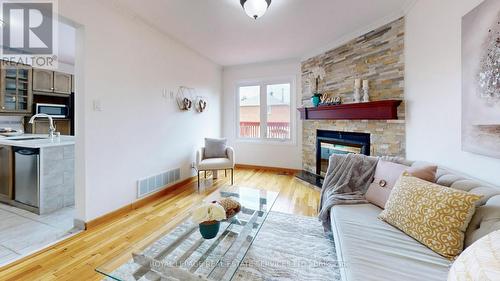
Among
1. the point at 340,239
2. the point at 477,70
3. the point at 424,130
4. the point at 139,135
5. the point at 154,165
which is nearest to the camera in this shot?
the point at 340,239

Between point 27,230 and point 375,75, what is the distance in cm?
431

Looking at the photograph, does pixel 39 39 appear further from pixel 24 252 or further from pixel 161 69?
pixel 24 252

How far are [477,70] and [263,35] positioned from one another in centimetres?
246

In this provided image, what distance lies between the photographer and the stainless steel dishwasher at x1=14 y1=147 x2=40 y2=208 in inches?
93.6

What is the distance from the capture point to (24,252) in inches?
67.1

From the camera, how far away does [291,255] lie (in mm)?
1715

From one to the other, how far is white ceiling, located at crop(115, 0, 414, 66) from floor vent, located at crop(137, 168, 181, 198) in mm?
2117

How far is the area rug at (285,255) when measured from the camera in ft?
4.77

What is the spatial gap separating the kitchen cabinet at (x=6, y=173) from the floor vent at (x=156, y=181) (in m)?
1.53

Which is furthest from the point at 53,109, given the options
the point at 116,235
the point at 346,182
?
the point at 346,182

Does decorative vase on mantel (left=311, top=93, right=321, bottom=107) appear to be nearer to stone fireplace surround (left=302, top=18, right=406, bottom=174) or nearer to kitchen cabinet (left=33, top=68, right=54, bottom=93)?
stone fireplace surround (left=302, top=18, right=406, bottom=174)

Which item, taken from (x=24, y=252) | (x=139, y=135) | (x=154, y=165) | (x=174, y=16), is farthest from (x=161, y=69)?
(x=24, y=252)

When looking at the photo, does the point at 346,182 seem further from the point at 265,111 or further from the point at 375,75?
the point at 265,111

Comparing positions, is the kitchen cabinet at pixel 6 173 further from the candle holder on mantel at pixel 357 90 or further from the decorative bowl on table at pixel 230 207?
the candle holder on mantel at pixel 357 90
